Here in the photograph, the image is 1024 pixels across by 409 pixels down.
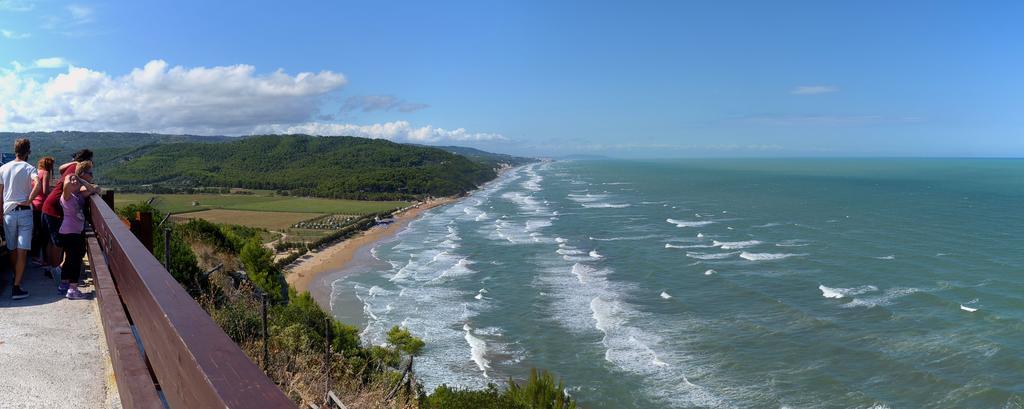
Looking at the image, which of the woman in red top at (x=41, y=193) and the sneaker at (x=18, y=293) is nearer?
the sneaker at (x=18, y=293)

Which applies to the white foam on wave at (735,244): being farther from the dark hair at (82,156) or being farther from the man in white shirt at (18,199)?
the man in white shirt at (18,199)

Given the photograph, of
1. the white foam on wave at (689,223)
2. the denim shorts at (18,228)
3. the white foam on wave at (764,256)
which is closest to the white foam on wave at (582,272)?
the white foam on wave at (764,256)

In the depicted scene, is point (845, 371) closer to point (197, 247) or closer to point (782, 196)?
point (197, 247)

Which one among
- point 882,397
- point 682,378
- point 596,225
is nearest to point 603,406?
point 682,378

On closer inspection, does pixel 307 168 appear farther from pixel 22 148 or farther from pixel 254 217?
pixel 22 148

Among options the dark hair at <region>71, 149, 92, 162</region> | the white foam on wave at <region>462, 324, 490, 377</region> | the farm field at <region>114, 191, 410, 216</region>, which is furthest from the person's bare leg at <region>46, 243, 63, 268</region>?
the farm field at <region>114, 191, 410, 216</region>

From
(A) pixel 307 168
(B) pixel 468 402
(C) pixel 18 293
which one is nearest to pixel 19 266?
(C) pixel 18 293

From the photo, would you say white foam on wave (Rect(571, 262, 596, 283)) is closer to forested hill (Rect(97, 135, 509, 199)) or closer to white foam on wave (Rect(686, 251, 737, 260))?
white foam on wave (Rect(686, 251, 737, 260))
